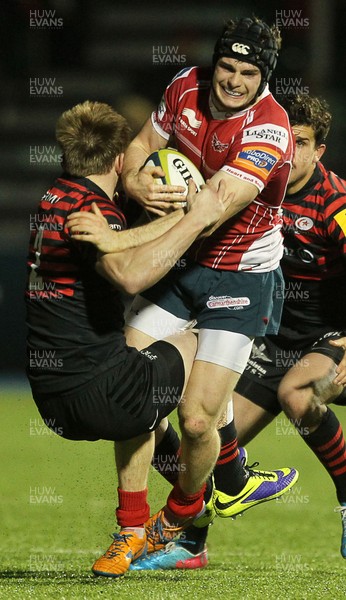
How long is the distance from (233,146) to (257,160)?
9.3 inches

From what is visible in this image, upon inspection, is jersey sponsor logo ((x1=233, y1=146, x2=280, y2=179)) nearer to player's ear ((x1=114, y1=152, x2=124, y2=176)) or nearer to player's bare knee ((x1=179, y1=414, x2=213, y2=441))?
player's ear ((x1=114, y1=152, x2=124, y2=176))

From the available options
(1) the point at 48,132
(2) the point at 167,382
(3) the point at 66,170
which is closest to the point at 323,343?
(2) the point at 167,382

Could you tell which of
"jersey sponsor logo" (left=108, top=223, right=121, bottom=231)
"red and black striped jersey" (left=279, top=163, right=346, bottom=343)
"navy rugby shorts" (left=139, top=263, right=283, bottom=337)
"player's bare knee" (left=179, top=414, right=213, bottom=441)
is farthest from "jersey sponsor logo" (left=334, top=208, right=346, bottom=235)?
"jersey sponsor logo" (left=108, top=223, right=121, bottom=231)

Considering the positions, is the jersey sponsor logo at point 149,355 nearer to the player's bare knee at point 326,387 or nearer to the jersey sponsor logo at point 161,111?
the player's bare knee at point 326,387

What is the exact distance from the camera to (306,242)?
20.6ft

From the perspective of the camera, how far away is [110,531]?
6.91 meters

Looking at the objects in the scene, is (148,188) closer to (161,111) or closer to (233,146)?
(233,146)

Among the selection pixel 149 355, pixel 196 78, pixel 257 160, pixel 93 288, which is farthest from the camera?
pixel 196 78

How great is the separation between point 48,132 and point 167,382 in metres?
9.03

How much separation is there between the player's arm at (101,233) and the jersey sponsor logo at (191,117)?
0.86 meters

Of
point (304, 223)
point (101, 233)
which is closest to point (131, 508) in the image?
point (101, 233)

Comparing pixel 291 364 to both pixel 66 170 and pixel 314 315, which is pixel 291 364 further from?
pixel 66 170

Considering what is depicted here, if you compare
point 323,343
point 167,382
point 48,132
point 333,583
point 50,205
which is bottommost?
point 48,132

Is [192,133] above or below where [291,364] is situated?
above
